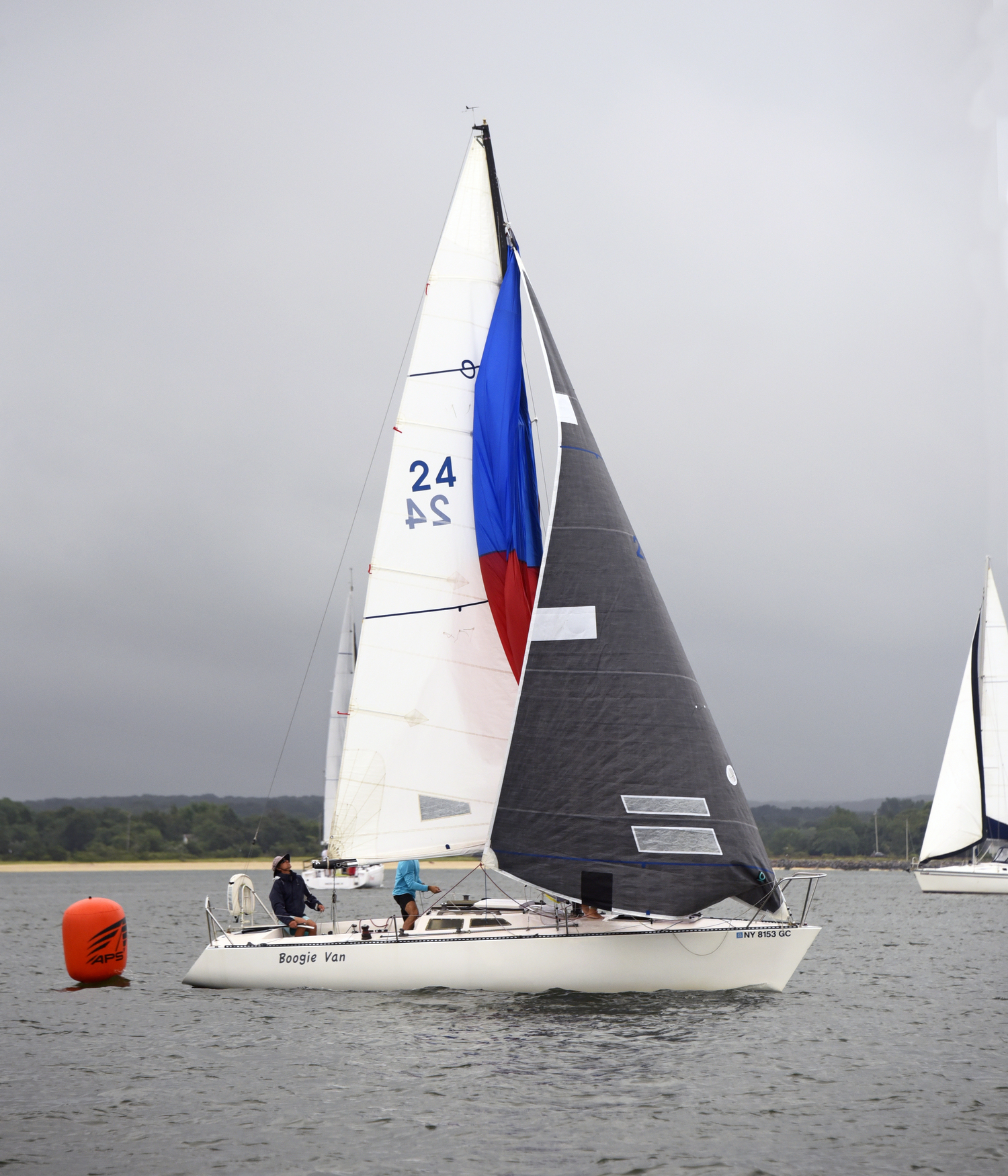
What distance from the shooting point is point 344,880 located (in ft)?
210

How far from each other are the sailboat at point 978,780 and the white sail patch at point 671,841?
39.2 m

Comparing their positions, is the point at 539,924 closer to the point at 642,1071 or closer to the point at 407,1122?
the point at 642,1071

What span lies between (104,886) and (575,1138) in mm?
80072

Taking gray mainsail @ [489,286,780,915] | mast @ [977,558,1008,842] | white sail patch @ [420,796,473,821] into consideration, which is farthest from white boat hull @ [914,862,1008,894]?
white sail patch @ [420,796,473,821]

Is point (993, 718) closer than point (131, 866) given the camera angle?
Yes

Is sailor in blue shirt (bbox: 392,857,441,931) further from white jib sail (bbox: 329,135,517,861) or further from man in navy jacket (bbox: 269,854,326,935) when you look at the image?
man in navy jacket (bbox: 269,854,326,935)

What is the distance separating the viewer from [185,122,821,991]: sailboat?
619 inches

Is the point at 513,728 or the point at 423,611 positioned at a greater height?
the point at 423,611

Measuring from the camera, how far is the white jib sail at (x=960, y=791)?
52562 mm

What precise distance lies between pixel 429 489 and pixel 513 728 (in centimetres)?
410

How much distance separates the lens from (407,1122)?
11180 mm

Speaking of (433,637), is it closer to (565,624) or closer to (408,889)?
(565,624)

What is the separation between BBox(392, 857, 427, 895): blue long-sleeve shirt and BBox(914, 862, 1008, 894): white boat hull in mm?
39326

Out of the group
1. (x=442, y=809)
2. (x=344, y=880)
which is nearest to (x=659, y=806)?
(x=442, y=809)
